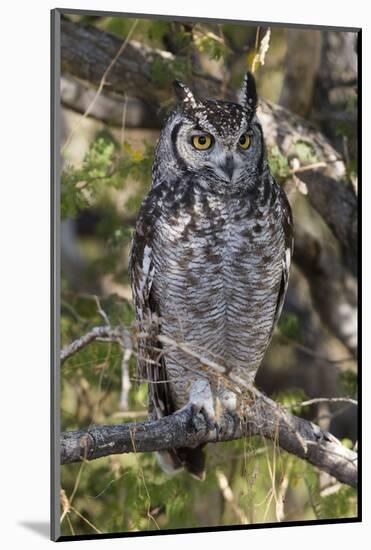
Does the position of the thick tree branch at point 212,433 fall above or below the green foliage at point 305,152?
below

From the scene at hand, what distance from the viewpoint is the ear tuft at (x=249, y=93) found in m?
3.32

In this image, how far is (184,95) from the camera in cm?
329

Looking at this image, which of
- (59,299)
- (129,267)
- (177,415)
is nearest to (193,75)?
(129,267)

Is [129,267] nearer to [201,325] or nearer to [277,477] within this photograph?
[201,325]

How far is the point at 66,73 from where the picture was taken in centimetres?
319

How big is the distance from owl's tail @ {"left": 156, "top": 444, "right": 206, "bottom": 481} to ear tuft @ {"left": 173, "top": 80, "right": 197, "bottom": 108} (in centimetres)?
112

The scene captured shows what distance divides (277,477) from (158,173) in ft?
3.63

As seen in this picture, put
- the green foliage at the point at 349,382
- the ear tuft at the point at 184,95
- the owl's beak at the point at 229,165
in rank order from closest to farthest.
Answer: the owl's beak at the point at 229,165
the ear tuft at the point at 184,95
the green foliage at the point at 349,382

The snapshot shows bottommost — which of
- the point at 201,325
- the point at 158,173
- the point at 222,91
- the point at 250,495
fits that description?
the point at 250,495

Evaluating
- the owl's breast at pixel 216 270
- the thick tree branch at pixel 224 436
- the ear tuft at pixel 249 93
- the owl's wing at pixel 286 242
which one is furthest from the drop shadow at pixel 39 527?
the ear tuft at pixel 249 93

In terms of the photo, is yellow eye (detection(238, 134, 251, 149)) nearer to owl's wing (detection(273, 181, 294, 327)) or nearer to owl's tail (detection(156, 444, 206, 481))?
owl's wing (detection(273, 181, 294, 327))

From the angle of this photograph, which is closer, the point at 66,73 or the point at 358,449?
the point at 66,73

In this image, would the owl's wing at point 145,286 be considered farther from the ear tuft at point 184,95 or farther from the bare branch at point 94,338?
the ear tuft at point 184,95

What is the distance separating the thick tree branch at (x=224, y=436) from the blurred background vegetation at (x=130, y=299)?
0.24ft
